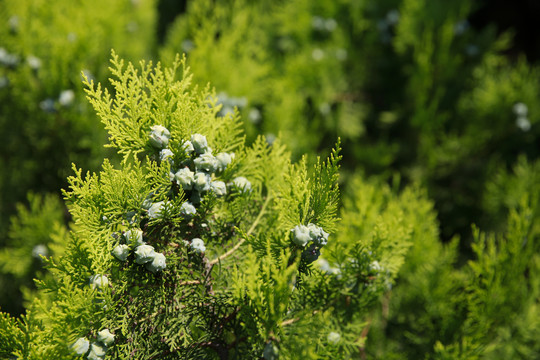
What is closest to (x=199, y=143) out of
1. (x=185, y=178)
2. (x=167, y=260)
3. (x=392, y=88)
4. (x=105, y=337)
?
(x=185, y=178)

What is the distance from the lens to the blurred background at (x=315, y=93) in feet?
6.16

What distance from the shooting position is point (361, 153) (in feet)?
7.57

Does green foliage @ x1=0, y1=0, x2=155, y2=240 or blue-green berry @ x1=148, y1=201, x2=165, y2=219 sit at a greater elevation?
green foliage @ x1=0, y1=0, x2=155, y2=240

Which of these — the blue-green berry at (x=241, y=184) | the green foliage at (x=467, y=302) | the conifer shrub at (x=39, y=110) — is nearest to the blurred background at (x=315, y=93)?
the conifer shrub at (x=39, y=110)

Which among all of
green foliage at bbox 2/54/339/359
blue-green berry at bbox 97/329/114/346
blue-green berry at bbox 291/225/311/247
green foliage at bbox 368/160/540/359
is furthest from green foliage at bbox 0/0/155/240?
green foliage at bbox 368/160/540/359

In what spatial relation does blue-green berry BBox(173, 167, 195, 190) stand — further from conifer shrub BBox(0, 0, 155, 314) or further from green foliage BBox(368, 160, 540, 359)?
conifer shrub BBox(0, 0, 155, 314)

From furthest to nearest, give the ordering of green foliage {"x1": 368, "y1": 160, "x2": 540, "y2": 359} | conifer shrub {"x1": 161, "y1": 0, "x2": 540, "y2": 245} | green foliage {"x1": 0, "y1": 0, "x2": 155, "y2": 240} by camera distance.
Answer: conifer shrub {"x1": 161, "y1": 0, "x2": 540, "y2": 245}, green foliage {"x1": 0, "y1": 0, "x2": 155, "y2": 240}, green foliage {"x1": 368, "y1": 160, "x2": 540, "y2": 359}

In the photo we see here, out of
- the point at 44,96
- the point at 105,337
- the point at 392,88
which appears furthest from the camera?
the point at 392,88

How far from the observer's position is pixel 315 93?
90.9 inches

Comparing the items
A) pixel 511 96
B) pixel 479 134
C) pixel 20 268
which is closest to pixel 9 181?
pixel 20 268

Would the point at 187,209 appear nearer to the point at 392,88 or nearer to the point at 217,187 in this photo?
the point at 217,187

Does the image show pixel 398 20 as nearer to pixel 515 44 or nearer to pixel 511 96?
pixel 511 96

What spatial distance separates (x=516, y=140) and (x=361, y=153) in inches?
34.5

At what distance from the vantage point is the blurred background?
6.16ft
